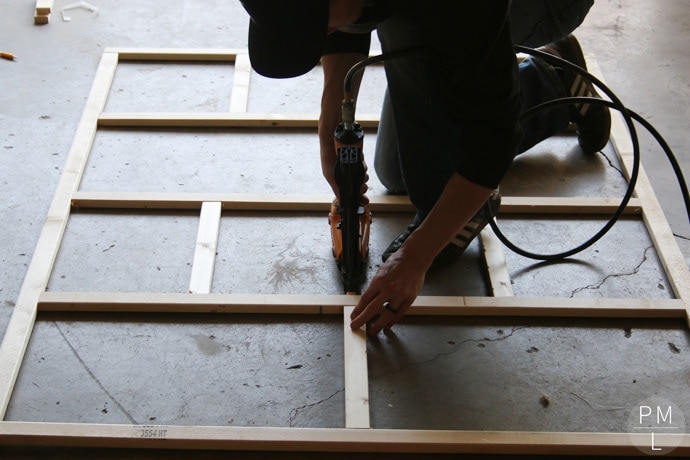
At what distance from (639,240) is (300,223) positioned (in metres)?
1.04

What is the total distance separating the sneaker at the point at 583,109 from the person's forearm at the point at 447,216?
1002 millimetres

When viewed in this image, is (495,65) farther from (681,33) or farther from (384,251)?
(681,33)

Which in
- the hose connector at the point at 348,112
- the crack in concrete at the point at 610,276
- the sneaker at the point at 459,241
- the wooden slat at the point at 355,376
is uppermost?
the hose connector at the point at 348,112

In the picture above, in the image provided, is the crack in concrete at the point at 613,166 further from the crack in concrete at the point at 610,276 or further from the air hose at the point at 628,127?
the crack in concrete at the point at 610,276

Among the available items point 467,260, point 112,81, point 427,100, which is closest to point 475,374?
point 467,260

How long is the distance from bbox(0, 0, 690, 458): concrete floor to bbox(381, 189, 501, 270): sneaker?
0.14 ft

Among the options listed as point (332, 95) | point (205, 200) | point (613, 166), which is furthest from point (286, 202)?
point (613, 166)

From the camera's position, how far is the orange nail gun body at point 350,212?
71.6 inches

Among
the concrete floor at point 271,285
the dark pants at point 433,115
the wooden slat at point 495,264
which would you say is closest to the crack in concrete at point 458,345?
the concrete floor at point 271,285

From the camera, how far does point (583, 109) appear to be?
247 cm

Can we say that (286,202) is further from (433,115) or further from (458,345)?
(458,345)

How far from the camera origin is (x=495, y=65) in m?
1.42

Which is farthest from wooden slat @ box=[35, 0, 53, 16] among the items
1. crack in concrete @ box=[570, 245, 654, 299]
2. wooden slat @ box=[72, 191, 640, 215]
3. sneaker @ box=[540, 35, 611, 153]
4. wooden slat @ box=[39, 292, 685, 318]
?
crack in concrete @ box=[570, 245, 654, 299]

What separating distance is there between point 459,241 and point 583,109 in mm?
718
